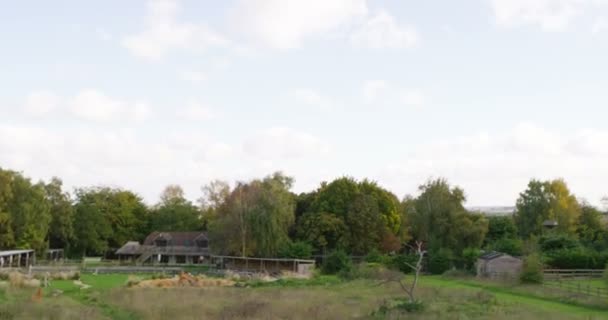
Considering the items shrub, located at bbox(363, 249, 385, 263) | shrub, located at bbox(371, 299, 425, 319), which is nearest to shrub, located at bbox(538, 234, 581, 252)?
shrub, located at bbox(363, 249, 385, 263)

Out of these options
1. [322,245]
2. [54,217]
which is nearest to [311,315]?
[322,245]

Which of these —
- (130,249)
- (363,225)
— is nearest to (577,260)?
(363,225)

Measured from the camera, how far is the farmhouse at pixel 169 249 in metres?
90.4

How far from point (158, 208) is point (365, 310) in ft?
269

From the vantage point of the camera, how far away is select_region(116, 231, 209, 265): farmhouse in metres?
90.4

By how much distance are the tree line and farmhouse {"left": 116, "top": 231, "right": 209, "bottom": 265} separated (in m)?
5.28

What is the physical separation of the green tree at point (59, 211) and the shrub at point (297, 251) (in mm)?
35058

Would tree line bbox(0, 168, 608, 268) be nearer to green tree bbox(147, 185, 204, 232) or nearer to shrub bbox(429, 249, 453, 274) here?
shrub bbox(429, 249, 453, 274)

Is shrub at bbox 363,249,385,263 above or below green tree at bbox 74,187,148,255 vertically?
below

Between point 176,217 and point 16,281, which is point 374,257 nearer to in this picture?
point 16,281

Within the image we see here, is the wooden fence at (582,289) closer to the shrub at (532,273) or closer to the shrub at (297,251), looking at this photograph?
the shrub at (532,273)

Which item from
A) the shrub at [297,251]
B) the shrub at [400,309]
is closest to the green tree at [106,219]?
the shrub at [297,251]

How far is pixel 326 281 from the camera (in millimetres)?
53281

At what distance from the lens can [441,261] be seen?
218 ft
